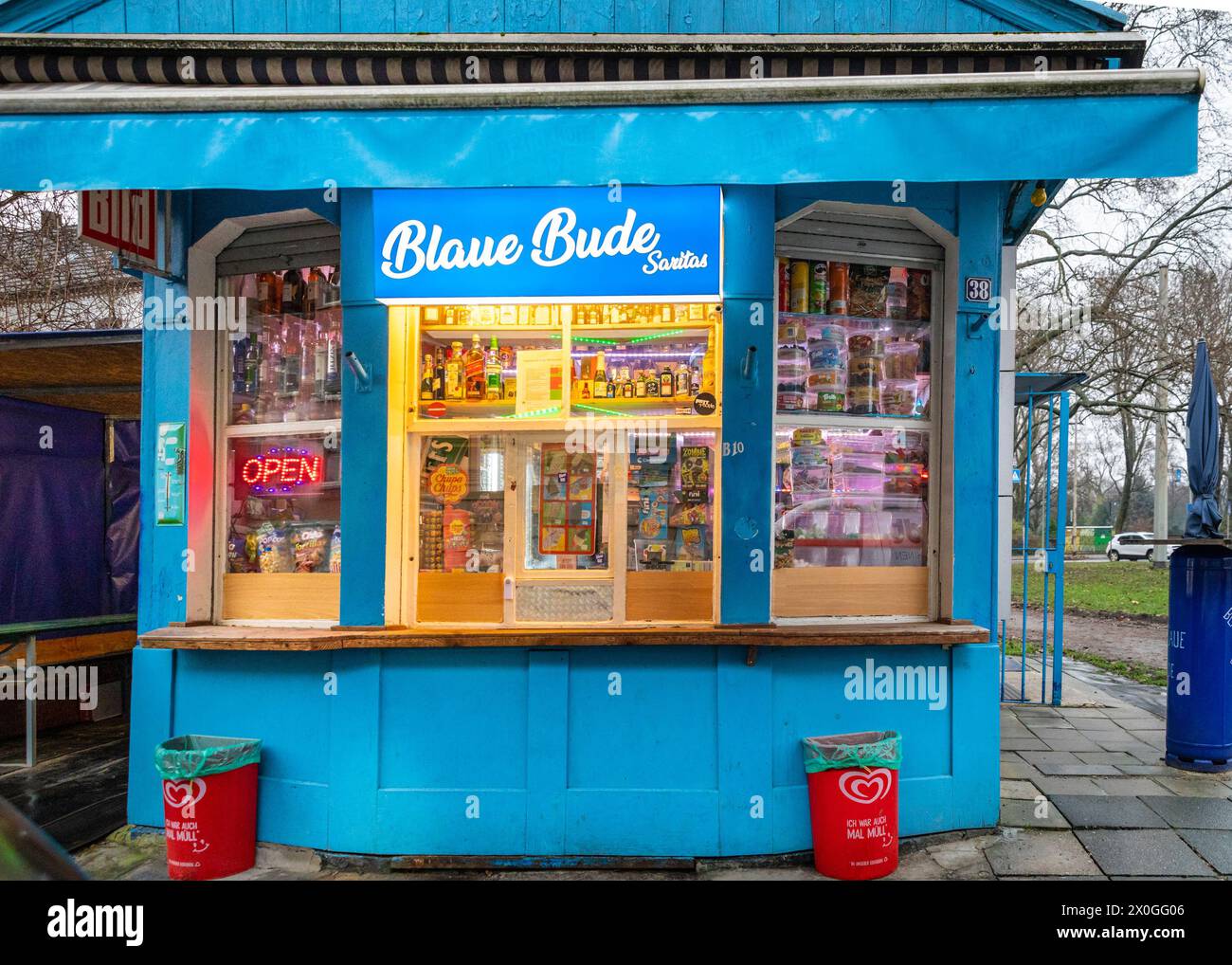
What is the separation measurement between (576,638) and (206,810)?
1.98 metres

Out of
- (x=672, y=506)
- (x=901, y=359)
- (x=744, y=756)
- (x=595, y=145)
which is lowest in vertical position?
(x=744, y=756)

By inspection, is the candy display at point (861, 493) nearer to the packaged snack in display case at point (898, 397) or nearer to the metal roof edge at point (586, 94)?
the packaged snack in display case at point (898, 397)

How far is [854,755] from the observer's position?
151 inches

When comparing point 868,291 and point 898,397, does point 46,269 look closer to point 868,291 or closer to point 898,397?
point 868,291

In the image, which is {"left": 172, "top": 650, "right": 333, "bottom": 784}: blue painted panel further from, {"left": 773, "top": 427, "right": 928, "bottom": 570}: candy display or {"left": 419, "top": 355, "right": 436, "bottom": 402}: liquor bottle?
{"left": 773, "top": 427, "right": 928, "bottom": 570}: candy display

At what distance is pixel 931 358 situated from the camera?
15.1ft

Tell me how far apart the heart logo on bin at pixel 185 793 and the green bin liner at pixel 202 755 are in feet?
0.10

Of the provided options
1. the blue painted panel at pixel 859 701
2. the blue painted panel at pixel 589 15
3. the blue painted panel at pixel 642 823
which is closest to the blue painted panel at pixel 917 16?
the blue painted panel at pixel 589 15

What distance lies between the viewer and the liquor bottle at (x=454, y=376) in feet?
14.7

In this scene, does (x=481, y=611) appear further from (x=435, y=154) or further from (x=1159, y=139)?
(x=1159, y=139)

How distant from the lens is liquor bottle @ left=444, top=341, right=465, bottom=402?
176 inches

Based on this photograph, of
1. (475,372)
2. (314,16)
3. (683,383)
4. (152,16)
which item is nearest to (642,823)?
(683,383)

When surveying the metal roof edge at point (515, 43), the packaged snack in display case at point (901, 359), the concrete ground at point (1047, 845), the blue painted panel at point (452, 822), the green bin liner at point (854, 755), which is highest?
the metal roof edge at point (515, 43)
